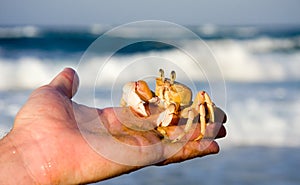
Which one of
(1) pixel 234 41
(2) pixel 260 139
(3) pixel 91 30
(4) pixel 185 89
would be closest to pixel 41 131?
(4) pixel 185 89

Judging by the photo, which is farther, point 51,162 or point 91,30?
point 91,30

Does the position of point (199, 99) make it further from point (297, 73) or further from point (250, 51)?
point (250, 51)

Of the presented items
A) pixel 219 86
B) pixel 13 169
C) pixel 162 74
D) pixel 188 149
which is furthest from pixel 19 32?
pixel 188 149

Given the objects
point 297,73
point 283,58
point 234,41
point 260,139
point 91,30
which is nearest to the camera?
point 260,139

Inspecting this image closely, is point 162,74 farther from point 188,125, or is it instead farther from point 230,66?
point 230,66

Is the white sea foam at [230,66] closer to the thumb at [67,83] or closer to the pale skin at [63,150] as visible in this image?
the thumb at [67,83]

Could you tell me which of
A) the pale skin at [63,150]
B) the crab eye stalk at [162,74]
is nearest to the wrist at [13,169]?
the pale skin at [63,150]
